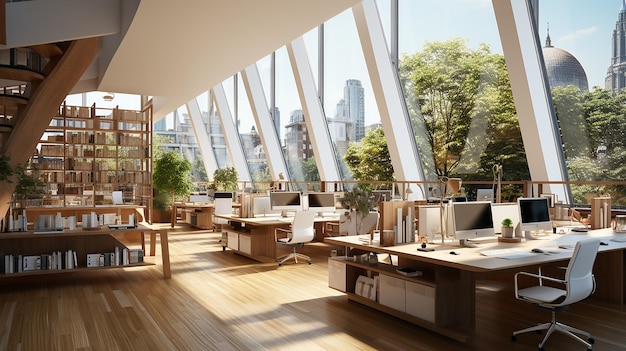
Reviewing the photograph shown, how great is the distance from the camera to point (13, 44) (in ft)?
21.7

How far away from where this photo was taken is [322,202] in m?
8.34

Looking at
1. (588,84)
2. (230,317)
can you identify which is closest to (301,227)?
(230,317)

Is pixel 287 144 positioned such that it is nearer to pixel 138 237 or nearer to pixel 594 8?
pixel 138 237

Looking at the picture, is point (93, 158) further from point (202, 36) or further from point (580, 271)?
point (580, 271)

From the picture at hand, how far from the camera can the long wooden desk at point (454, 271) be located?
3.94 m

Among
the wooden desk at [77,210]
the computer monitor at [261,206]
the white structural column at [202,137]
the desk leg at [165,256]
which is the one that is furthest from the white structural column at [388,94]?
the white structural column at [202,137]

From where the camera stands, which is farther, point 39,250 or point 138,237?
point 138,237

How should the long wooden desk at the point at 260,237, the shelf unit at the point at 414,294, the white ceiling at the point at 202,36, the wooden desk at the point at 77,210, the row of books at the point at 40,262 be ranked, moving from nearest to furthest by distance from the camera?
the shelf unit at the point at 414,294
the row of books at the point at 40,262
the white ceiling at the point at 202,36
the long wooden desk at the point at 260,237
the wooden desk at the point at 77,210

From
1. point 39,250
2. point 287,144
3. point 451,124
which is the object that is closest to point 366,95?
point 451,124

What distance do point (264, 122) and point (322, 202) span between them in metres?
6.68

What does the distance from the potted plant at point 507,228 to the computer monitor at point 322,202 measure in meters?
3.69

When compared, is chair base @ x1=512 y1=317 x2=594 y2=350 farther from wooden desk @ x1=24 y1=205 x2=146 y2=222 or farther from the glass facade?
wooden desk @ x1=24 y1=205 x2=146 y2=222

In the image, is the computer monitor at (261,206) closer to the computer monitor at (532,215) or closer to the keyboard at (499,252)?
the computer monitor at (532,215)

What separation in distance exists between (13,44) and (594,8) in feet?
26.6
